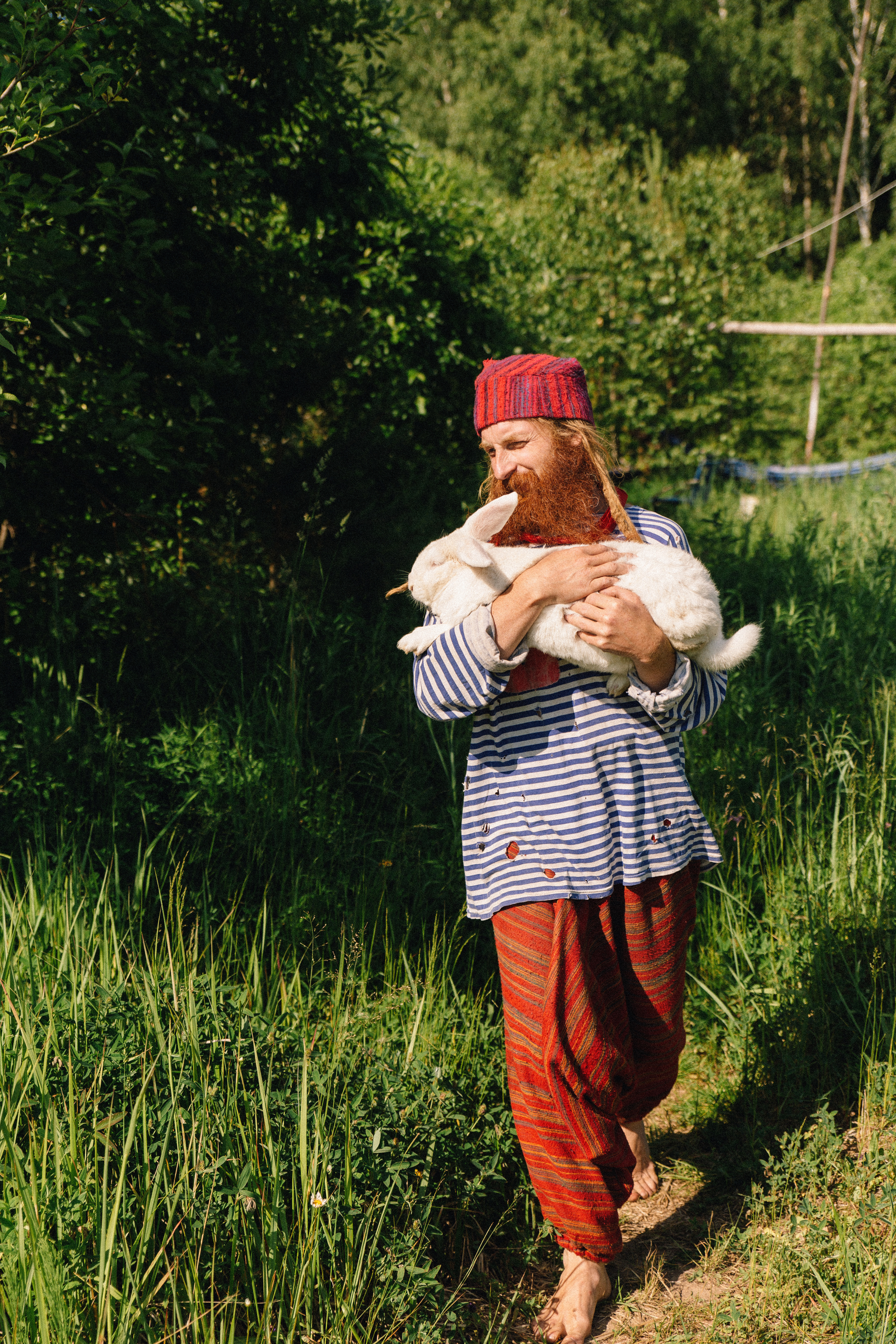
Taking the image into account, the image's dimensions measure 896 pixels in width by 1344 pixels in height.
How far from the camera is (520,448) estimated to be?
206 cm

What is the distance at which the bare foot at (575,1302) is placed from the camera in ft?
6.84

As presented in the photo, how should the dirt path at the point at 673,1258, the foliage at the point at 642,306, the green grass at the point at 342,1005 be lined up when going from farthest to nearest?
the foliage at the point at 642,306
the dirt path at the point at 673,1258
the green grass at the point at 342,1005

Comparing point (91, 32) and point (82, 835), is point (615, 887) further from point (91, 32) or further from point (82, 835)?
point (91, 32)

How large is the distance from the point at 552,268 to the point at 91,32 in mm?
7929

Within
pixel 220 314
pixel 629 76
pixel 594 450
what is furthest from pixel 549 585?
pixel 629 76

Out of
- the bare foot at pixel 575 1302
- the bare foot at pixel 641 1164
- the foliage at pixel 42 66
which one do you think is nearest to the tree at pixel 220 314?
the foliage at pixel 42 66

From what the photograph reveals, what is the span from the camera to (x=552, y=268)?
10109mm

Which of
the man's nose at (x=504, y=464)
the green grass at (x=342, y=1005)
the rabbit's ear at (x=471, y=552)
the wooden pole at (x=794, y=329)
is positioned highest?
the wooden pole at (x=794, y=329)

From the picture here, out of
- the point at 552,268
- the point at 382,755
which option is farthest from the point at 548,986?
the point at 552,268

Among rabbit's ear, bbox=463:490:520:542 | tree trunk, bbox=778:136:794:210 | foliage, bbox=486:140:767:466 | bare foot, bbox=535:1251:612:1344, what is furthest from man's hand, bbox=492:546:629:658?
tree trunk, bbox=778:136:794:210

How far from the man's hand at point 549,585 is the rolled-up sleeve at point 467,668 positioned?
0.03 metres

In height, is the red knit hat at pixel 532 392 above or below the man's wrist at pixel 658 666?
above

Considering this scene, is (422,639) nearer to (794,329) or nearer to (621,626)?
(621,626)

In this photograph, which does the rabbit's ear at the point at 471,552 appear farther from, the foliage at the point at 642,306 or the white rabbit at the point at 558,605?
the foliage at the point at 642,306
